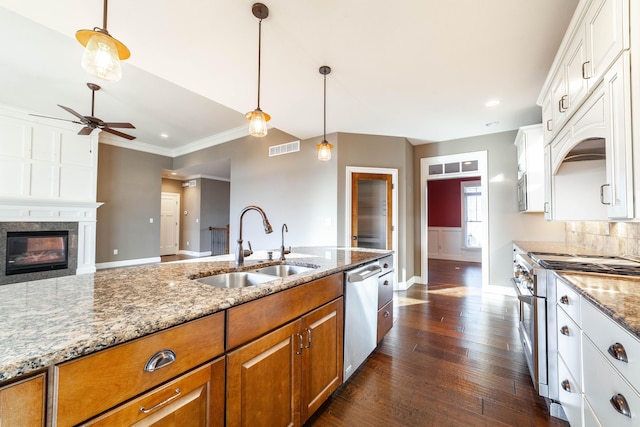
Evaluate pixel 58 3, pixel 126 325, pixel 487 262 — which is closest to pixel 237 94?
pixel 58 3

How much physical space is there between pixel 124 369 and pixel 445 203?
855 centimetres

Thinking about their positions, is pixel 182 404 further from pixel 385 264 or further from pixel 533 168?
pixel 533 168

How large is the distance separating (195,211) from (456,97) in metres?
8.02

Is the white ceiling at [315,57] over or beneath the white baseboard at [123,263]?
over

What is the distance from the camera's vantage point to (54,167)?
4906 mm

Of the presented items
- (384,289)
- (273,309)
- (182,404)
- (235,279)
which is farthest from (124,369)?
(384,289)

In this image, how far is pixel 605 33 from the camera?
54.4 inches

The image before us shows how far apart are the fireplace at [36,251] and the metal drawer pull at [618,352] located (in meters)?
7.19

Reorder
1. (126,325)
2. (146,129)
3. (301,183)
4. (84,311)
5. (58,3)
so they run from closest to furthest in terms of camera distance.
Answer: (126,325) → (84,311) → (58,3) → (301,183) → (146,129)

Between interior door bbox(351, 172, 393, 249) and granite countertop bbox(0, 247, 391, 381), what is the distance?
125 inches

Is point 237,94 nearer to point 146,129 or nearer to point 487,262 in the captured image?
point 146,129

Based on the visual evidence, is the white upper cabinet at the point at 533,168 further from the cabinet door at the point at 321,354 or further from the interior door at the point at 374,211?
the cabinet door at the point at 321,354

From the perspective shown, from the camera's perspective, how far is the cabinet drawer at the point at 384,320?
2.38m

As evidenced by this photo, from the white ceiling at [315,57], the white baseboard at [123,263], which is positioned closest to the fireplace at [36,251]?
the white baseboard at [123,263]
